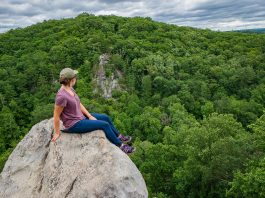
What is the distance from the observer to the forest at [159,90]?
109 feet

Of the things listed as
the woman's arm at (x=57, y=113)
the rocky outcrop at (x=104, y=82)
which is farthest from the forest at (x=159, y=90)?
the woman's arm at (x=57, y=113)

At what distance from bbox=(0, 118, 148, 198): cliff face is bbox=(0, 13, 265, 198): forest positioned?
58.9ft

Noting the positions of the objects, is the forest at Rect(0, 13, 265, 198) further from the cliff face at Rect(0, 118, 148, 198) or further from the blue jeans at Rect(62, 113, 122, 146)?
the cliff face at Rect(0, 118, 148, 198)

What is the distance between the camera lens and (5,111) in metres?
86.6

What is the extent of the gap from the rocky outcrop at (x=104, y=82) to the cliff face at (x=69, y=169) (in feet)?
289

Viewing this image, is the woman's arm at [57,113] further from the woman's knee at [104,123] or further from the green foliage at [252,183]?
the green foliage at [252,183]

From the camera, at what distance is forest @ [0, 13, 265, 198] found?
3338 cm

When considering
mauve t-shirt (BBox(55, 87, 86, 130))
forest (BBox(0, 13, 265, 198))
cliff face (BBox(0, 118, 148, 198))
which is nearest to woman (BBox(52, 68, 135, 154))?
mauve t-shirt (BBox(55, 87, 86, 130))

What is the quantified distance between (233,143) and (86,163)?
69.5 ft

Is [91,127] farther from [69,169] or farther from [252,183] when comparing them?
[252,183]

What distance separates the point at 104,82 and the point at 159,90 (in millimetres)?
15484

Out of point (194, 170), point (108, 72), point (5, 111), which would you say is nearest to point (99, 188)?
point (194, 170)

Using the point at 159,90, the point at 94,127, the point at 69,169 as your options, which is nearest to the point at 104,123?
the point at 94,127

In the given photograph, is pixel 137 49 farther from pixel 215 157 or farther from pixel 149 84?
pixel 215 157
